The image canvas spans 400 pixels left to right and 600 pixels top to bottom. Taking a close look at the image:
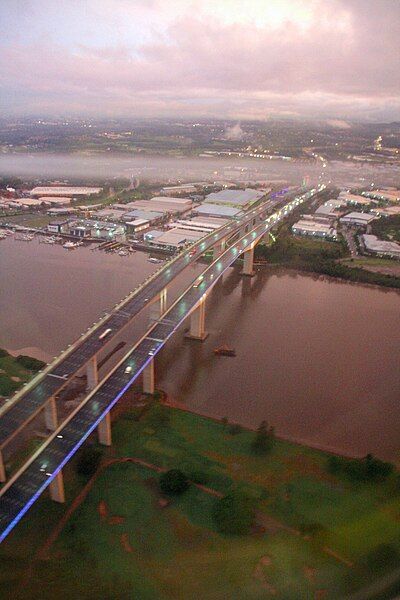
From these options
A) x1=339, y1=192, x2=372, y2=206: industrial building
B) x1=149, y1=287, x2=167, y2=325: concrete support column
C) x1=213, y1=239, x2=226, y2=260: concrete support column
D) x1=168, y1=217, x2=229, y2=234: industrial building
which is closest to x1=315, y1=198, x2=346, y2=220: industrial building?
x1=339, y1=192, x2=372, y2=206: industrial building

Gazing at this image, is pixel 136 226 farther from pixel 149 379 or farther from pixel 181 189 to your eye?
pixel 149 379

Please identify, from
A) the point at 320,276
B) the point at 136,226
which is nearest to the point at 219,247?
the point at 320,276

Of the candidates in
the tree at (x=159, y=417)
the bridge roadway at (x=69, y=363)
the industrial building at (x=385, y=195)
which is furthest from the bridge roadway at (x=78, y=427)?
the industrial building at (x=385, y=195)

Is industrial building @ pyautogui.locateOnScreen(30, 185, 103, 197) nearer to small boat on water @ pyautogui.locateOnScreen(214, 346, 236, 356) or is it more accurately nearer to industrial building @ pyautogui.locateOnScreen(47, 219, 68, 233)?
industrial building @ pyautogui.locateOnScreen(47, 219, 68, 233)

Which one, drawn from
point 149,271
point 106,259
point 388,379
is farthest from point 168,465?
point 106,259

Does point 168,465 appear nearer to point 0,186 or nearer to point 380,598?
point 380,598
